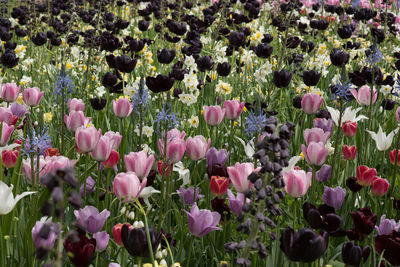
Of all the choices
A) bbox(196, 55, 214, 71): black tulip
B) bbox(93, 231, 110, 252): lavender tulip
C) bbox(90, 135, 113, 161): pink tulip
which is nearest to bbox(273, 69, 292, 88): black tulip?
bbox(196, 55, 214, 71): black tulip

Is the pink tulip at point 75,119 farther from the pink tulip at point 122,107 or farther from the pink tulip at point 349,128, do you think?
the pink tulip at point 349,128

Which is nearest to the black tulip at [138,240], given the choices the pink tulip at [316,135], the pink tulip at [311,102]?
the pink tulip at [316,135]

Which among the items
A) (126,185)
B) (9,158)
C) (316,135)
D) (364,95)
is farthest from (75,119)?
(364,95)

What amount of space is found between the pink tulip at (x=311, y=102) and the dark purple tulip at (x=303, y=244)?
1645 millimetres

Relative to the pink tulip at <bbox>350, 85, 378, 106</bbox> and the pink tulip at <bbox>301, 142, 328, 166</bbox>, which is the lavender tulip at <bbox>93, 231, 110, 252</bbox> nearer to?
the pink tulip at <bbox>301, 142, 328, 166</bbox>

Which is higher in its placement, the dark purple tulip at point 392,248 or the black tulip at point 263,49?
the dark purple tulip at point 392,248

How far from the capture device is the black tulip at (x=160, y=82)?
3.05 m

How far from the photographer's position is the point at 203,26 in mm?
6805

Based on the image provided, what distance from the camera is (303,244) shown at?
1.57 metres

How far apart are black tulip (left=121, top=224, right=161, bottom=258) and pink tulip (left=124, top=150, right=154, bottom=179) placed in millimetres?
634

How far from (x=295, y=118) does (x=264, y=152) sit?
10.8 feet

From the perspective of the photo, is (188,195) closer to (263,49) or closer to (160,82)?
(160,82)

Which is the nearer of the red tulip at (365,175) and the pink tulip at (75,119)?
the red tulip at (365,175)

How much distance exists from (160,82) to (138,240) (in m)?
1.56
